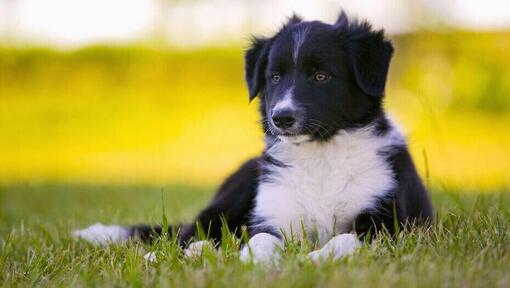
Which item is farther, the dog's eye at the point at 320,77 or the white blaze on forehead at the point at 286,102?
the dog's eye at the point at 320,77

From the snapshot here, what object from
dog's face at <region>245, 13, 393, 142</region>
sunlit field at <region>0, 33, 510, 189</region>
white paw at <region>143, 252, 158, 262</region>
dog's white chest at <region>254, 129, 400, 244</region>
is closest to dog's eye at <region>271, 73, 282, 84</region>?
dog's face at <region>245, 13, 393, 142</region>

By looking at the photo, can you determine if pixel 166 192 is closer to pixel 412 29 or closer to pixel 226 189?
pixel 226 189

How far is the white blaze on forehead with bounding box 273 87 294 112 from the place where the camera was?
4.02 m

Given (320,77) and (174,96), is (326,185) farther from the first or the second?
(174,96)

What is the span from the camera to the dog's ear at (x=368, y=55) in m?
4.25

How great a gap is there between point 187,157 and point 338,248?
1266 centimetres

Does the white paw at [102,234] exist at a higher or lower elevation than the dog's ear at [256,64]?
lower

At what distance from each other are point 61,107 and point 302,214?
16.9 metres

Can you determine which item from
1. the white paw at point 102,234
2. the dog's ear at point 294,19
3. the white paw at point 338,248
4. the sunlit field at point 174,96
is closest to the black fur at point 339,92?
the dog's ear at point 294,19

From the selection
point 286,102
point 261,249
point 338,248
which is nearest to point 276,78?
point 286,102

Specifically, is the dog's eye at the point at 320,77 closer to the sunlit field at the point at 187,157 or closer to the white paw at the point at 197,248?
the sunlit field at the point at 187,157

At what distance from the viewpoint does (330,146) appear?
429cm

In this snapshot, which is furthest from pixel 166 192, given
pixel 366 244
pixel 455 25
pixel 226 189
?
pixel 455 25

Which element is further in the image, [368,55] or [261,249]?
[368,55]
